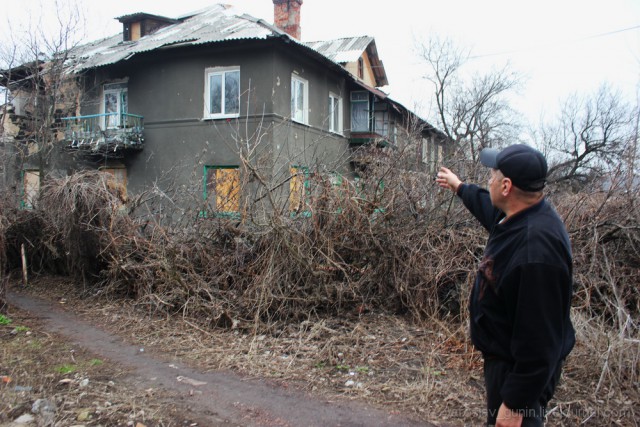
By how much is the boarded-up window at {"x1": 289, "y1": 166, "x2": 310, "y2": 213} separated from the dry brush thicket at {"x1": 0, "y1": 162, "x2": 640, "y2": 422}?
3.8 inches

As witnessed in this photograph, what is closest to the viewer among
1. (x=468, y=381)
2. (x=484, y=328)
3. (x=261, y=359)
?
(x=484, y=328)

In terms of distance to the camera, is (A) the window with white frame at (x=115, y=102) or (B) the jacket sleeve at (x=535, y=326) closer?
(B) the jacket sleeve at (x=535, y=326)

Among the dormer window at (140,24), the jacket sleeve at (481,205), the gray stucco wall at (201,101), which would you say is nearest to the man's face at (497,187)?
the jacket sleeve at (481,205)

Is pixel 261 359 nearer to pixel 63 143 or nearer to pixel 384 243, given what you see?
pixel 384 243

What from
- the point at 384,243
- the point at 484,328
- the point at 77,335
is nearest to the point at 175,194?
the point at 77,335

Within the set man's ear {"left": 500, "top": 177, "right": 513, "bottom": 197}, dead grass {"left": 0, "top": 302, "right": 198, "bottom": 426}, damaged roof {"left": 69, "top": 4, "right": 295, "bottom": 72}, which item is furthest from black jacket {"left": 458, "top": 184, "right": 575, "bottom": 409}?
damaged roof {"left": 69, "top": 4, "right": 295, "bottom": 72}

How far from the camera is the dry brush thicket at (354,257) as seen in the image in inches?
223

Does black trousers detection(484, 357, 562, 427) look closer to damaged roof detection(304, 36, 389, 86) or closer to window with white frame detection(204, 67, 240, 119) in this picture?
window with white frame detection(204, 67, 240, 119)

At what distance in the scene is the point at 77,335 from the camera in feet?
19.5

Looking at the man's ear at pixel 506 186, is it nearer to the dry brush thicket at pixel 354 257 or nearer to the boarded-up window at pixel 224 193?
the dry brush thicket at pixel 354 257

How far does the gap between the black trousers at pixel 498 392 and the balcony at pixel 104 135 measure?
1530cm

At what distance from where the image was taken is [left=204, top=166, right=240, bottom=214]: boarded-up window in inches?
275

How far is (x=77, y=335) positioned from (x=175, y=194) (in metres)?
2.77

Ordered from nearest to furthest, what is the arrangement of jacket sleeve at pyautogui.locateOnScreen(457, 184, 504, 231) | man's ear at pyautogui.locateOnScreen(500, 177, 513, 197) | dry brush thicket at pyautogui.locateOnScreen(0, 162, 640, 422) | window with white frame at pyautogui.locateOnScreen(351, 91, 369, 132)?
man's ear at pyautogui.locateOnScreen(500, 177, 513, 197) → jacket sleeve at pyautogui.locateOnScreen(457, 184, 504, 231) → dry brush thicket at pyautogui.locateOnScreen(0, 162, 640, 422) → window with white frame at pyautogui.locateOnScreen(351, 91, 369, 132)
